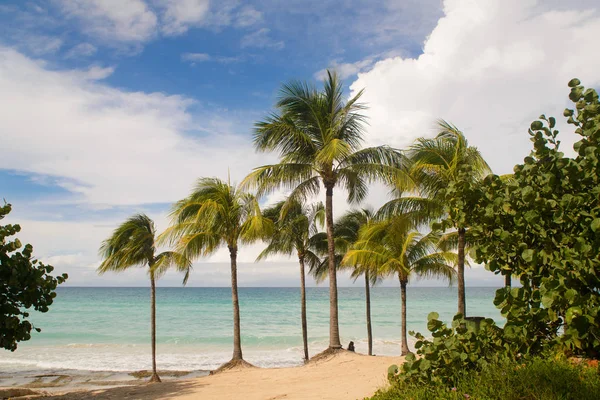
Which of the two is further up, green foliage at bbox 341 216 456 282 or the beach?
green foliage at bbox 341 216 456 282

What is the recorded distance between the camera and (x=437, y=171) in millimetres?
13500

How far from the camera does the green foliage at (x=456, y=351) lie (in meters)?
4.52

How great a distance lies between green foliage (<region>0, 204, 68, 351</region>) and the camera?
9.02 m

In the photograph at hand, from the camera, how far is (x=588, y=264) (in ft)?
11.9

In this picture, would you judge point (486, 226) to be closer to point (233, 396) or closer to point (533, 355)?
point (533, 355)

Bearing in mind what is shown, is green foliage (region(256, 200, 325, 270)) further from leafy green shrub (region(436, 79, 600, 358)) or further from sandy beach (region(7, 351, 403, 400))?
leafy green shrub (region(436, 79, 600, 358))

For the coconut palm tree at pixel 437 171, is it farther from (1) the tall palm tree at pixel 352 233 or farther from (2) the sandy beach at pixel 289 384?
(1) the tall palm tree at pixel 352 233

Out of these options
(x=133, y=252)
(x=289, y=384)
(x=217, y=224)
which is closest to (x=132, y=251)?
(x=133, y=252)

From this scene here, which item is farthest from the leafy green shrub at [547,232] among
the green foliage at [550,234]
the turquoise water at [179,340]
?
the turquoise water at [179,340]

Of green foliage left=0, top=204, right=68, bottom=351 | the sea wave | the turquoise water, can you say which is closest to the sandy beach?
green foliage left=0, top=204, right=68, bottom=351

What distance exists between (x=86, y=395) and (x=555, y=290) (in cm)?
1265

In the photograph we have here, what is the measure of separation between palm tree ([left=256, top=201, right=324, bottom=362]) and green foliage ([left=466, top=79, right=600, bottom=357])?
16.6 metres

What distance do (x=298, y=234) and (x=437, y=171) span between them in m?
9.50

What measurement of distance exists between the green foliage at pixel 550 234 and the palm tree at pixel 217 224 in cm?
1200
